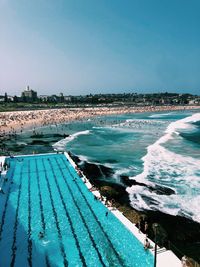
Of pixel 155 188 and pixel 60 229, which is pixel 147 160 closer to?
pixel 155 188

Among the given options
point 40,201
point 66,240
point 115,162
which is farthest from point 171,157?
point 66,240

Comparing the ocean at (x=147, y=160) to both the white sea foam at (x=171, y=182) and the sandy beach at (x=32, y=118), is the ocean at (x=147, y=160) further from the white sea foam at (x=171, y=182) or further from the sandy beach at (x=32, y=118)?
the sandy beach at (x=32, y=118)

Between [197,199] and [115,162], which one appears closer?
[197,199]

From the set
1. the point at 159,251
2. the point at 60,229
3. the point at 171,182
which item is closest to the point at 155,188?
the point at 171,182

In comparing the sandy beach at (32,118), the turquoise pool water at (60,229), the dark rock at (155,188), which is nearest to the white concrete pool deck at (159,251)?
the turquoise pool water at (60,229)

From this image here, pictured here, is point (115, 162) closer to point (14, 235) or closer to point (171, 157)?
point (171, 157)
